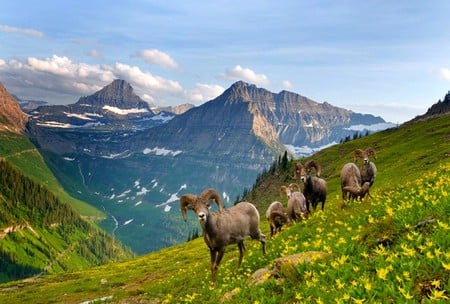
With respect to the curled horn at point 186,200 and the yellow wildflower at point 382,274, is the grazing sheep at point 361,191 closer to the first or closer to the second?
the curled horn at point 186,200

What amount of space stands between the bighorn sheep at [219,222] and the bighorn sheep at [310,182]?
9633mm

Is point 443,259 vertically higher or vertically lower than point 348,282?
higher

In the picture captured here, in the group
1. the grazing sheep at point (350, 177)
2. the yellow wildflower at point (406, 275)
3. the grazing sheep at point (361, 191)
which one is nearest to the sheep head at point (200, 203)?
the yellow wildflower at point (406, 275)

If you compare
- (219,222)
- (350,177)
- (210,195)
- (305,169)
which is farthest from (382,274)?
(350,177)

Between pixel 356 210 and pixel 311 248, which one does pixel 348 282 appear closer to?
pixel 311 248

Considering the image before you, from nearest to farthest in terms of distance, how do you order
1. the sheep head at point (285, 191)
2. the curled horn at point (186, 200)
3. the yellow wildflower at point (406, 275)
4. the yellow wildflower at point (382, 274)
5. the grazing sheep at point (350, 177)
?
the yellow wildflower at point (406, 275)
the yellow wildflower at point (382, 274)
the curled horn at point (186, 200)
the grazing sheep at point (350, 177)
the sheep head at point (285, 191)

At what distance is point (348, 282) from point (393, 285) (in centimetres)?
141

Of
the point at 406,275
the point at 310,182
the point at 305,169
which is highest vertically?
the point at 305,169

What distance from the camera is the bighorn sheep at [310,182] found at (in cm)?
3022

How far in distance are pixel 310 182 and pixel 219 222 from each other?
1452cm

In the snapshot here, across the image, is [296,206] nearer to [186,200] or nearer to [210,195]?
[210,195]

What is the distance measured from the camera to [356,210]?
1812cm

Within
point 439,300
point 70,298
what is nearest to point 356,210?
point 439,300

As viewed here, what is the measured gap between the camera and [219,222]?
18875mm
